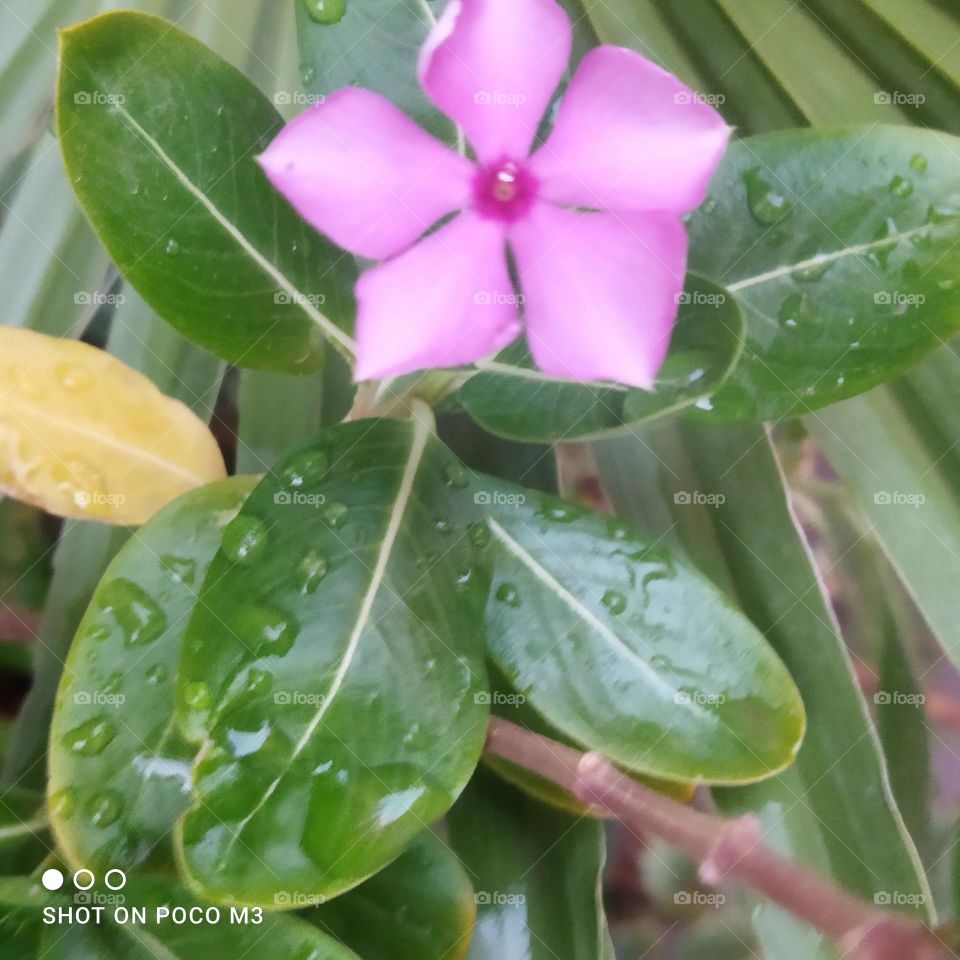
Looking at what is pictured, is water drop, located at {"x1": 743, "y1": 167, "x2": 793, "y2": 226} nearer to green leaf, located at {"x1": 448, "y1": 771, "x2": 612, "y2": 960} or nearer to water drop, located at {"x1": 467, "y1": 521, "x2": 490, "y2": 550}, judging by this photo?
water drop, located at {"x1": 467, "y1": 521, "x2": 490, "y2": 550}

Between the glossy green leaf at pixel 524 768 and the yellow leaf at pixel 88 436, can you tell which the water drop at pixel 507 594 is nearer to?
the glossy green leaf at pixel 524 768

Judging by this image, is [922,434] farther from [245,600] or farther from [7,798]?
[7,798]

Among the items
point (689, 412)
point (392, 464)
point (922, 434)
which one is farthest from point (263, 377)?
point (922, 434)

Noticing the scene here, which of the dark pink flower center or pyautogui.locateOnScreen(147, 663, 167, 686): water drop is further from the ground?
the dark pink flower center

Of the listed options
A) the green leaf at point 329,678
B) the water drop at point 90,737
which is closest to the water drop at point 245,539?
the green leaf at point 329,678

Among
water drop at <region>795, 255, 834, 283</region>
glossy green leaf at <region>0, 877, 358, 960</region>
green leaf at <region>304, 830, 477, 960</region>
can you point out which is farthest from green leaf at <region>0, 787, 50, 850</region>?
water drop at <region>795, 255, 834, 283</region>

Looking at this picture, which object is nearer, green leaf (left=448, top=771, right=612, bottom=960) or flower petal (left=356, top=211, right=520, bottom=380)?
flower petal (left=356, top=211, right=520, bottom=380)
